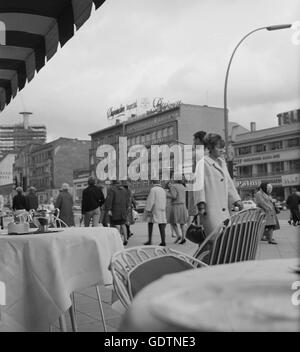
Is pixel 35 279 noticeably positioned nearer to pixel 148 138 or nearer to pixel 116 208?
pixel 116 208

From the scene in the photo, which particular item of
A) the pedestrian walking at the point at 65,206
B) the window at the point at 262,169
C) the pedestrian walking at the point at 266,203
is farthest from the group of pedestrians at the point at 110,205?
the window at the point at 262,169

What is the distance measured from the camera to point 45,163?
403 feet

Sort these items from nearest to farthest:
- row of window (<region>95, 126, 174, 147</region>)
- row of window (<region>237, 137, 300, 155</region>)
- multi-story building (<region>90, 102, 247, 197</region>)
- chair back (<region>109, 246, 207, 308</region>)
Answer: chair back (<region>109, 246, 207, 308</region>)
row of window (<region>237, 137, 300, 155</region>)
multi-story building (<region>90, 102, 247, 197</region>)
row of window (<region>95, 126, 174, 147</region>)

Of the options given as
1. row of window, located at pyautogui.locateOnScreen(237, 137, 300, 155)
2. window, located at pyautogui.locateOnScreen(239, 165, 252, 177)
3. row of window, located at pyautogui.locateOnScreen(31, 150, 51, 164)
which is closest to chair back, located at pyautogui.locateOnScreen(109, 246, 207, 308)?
row of window, located at pyautogui.locateOnScreen(237, 137, 300, 155)

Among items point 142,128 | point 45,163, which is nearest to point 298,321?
point 142,128

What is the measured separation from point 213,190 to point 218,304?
4.07m

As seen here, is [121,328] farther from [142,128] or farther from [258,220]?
[142,128]

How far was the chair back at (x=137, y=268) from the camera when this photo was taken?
2.13 metres

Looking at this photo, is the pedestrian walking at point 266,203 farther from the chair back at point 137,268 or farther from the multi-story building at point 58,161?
the multi-story building at point 58,161

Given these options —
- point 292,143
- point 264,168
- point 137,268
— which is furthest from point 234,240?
point 264,168

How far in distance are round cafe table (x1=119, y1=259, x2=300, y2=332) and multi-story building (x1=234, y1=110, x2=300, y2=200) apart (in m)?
74.6

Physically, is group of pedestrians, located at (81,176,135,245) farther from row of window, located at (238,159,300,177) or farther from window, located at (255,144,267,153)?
window, located at (255,144,267,153)

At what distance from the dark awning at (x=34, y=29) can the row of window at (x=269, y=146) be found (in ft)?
235

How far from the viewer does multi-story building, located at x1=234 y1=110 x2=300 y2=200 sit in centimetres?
7688
